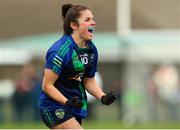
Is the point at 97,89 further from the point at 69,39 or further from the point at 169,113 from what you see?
the point at 169,113

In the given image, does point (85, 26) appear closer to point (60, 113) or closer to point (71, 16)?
point (71, 16)

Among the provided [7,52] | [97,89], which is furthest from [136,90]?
[97,89]

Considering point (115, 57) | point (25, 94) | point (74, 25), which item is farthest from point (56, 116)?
point (115, 57)

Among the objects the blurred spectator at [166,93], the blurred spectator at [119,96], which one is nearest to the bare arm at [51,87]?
the blurred spectator at [166,93]

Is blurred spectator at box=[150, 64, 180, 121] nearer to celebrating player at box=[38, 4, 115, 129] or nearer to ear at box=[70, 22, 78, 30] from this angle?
celebrating player at box=[38, 4, 115, 129]

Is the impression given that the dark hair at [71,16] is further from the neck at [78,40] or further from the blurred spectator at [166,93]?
the blurred spectator at [166,93]

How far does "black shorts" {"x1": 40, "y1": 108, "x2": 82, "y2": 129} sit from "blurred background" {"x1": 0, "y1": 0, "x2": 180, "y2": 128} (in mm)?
13626

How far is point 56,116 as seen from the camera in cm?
948

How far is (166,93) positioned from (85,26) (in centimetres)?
1584

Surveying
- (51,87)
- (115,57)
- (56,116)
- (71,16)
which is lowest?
(115,57)

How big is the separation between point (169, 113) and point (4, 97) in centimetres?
616

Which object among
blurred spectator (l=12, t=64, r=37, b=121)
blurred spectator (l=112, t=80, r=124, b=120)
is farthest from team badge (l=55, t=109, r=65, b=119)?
blurred spectator (l=112, t=80, r=124, b=120)

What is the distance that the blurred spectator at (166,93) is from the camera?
973 inches

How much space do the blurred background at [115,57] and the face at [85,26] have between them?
13.8 m
